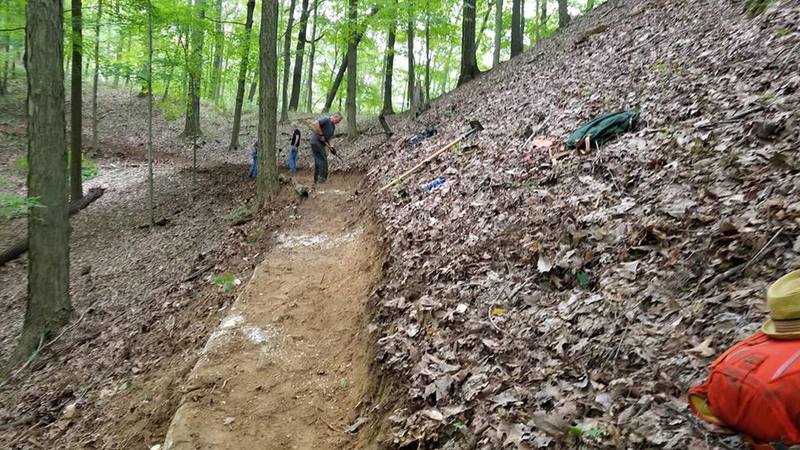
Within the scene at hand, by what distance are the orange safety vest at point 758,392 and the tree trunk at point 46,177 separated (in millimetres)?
8829

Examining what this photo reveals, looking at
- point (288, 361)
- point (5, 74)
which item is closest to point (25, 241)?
point (288, 361)

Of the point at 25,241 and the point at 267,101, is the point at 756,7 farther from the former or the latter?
the point at 25,241

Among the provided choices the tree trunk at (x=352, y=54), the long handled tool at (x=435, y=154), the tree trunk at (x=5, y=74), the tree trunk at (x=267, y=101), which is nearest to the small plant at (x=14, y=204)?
the tree trunk at (x=267, y=101)

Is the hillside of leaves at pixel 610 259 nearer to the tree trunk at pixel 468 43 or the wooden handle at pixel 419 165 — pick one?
the wooden handle at pixel 419 165

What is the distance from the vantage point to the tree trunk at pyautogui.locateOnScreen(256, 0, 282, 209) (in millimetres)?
10450

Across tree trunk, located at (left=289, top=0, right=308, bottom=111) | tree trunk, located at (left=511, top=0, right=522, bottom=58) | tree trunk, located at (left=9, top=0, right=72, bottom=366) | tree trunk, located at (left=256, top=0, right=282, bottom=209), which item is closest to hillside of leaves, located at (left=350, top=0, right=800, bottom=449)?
tree trunk, located at (left=256, top=0, right=282, bottom=209)

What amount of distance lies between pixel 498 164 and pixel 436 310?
12.1 ft

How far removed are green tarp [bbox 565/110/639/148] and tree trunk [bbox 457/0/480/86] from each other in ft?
39.5

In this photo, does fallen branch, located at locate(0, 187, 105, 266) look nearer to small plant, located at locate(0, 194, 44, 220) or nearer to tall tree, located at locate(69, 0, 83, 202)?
tall tree, located at locate(69, 0, 83, 202)

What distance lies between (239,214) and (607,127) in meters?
8.61

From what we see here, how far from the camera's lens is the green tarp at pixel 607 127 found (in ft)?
20.9

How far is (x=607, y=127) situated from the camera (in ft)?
21.2

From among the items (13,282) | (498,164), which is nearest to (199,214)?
(13,282)

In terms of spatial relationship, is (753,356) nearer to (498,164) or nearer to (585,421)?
(585,421)
